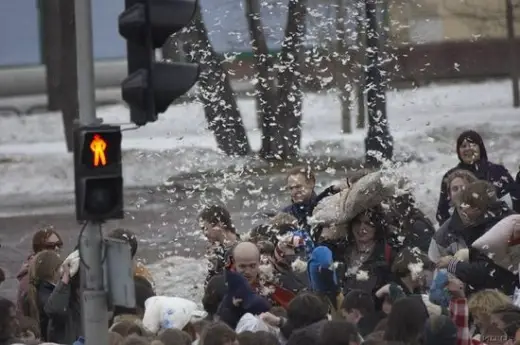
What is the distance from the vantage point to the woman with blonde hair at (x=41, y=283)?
10227mm

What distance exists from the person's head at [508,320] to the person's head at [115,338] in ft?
5.99

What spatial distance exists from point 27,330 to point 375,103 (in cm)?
692

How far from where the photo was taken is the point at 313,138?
1727 centimetres

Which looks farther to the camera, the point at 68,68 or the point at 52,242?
the point at 68,68

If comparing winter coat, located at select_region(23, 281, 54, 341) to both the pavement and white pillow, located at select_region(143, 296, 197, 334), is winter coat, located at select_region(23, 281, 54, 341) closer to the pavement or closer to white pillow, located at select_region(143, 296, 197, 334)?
white pillow, located at select_region(143, 296, 197, 334)

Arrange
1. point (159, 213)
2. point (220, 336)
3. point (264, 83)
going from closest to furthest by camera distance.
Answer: point (220, 336) < point (264, 83) < point (159, 213)

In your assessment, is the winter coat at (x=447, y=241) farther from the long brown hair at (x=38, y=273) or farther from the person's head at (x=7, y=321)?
the person's head at (x=7, y=321)

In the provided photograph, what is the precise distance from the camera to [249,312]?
8.61m

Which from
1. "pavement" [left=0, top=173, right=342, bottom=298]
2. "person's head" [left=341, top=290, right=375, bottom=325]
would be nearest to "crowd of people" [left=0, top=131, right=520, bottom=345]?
"person's head" [left=341, top=290, right=375, bottom=325]

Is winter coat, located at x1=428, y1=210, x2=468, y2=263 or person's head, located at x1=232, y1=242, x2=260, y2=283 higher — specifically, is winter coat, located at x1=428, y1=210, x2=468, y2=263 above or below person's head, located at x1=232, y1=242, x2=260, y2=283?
below

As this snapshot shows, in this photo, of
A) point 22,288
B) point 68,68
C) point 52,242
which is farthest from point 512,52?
point 22,288

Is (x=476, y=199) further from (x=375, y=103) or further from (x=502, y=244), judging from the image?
(x=375, y=103)

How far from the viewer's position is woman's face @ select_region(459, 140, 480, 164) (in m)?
11.0

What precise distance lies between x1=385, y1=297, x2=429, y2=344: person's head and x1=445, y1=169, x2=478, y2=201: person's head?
2.38 meters
